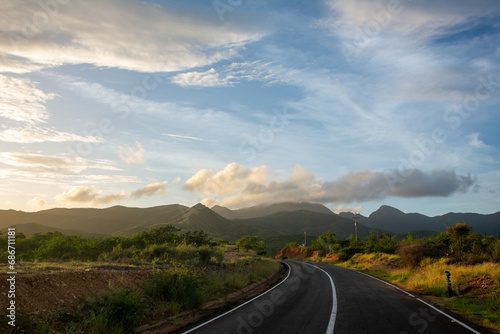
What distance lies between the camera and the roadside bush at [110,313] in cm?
773

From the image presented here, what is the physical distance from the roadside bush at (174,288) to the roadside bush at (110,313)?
2.25m

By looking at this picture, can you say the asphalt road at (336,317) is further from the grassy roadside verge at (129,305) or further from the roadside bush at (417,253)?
the roadside bush at (417,253)

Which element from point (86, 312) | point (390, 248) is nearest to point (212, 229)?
point (390, 248)

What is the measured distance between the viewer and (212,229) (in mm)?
136375

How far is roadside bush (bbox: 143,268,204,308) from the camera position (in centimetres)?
1145

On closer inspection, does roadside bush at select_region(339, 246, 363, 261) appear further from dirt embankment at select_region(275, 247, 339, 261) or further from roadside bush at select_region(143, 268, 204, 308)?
roadside bush at select_region(143, 268, 204, 308)

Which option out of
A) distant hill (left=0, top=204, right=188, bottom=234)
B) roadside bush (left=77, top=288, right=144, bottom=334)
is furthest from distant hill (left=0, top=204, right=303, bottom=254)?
roadside bush (left=77, top=288, right=144, bottom=334)

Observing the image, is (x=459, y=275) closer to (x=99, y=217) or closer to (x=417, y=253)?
(x=417, y=253)

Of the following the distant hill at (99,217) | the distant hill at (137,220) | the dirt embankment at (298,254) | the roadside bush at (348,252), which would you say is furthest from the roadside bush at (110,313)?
the distant hill at (99,217)

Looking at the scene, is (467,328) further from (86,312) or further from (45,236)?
(45,236)

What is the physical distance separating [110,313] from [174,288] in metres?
3.63

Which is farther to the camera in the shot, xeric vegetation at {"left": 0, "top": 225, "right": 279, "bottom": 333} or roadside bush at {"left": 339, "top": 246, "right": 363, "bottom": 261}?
roadside bush at {"left": 339, "top": 246, "right": 363, "bottom": 261}

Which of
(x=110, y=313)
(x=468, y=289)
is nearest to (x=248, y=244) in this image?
(x=468, y=289)

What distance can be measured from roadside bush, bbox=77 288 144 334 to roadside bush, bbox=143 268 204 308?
225 centimetres
